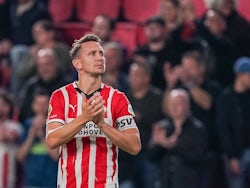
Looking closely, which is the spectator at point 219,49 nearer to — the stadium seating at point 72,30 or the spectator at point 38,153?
the stadium seating at point 72,30

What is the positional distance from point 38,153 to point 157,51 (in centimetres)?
198

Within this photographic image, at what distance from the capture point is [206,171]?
11.5 m

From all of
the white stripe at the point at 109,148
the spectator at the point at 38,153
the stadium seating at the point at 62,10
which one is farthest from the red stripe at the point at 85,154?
the stadium seating at the point at 62,10

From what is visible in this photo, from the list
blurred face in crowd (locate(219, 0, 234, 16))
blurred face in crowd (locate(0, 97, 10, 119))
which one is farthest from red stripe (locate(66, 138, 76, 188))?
blurred face in crowd (locate(219, 0, 234, 16))

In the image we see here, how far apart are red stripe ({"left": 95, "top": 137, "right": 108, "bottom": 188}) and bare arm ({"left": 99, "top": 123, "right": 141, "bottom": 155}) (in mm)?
216

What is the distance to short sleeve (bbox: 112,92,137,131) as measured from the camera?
7266 mm

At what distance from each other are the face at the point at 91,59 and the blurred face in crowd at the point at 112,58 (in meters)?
4.63

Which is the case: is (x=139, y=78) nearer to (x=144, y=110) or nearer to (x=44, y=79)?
(x=144, y=110)

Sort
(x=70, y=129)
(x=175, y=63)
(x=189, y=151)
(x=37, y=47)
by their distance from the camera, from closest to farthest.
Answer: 1. (x=70, y=129)
2. (x=189, y=151)
3. (x=175, y=63)
4. (x=37, y=47)

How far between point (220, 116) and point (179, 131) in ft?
2.24

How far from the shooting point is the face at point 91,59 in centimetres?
722

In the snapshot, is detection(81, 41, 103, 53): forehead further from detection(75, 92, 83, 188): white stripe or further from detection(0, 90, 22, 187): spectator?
detection(0, 90, 22, 187): spectator

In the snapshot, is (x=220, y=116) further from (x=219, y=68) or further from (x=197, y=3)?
(x=197, y=3)

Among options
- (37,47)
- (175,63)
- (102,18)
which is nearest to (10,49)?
(37,47)
